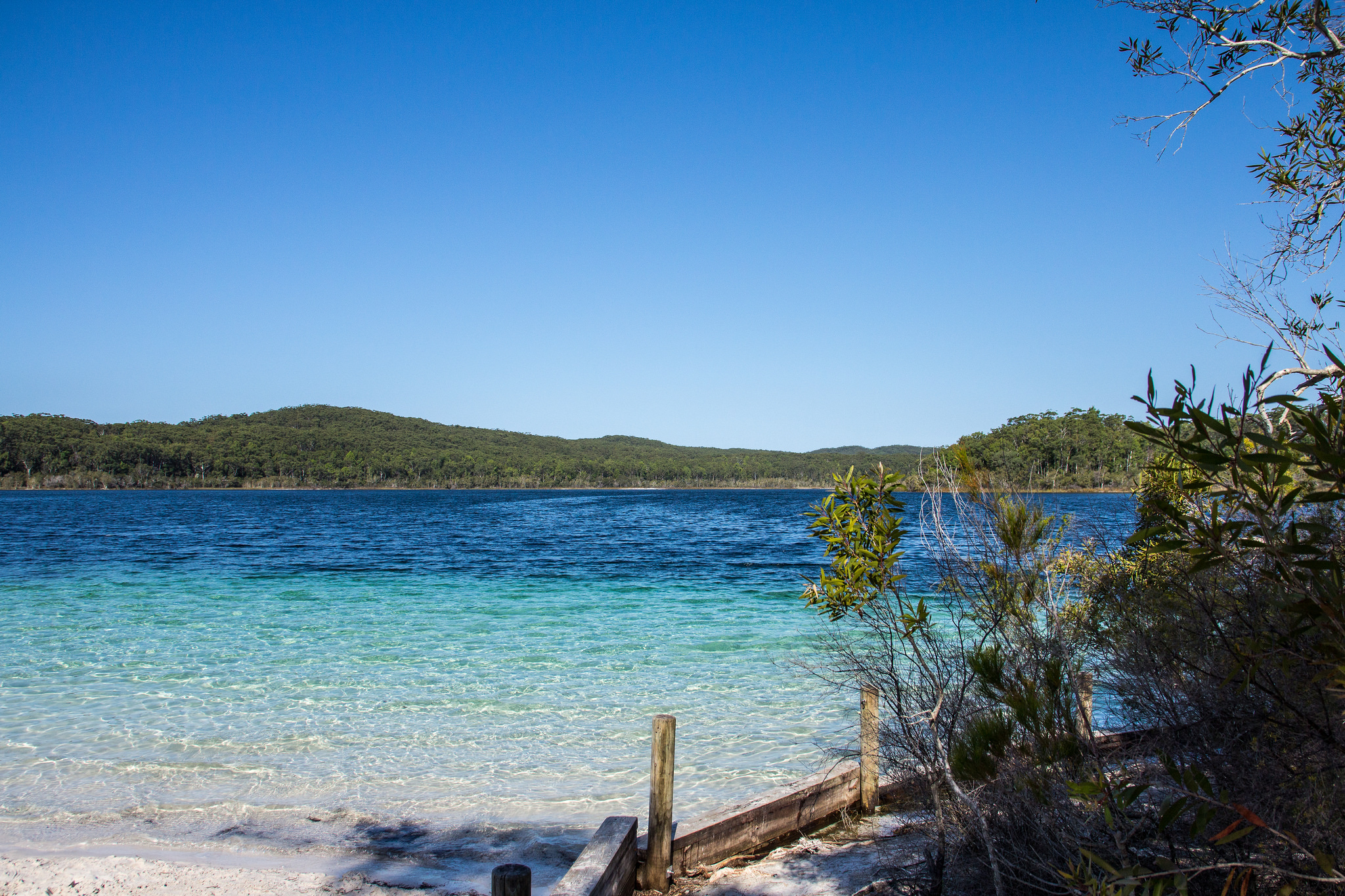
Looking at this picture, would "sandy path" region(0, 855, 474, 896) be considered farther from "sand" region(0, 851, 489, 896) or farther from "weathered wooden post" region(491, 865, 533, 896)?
"weathered wooden post" region(491, 865, 533, 896)

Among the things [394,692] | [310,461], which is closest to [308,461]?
[310,461]

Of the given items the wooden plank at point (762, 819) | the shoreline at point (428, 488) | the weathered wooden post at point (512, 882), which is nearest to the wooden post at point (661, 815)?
the wooden plank at point (762, 819)

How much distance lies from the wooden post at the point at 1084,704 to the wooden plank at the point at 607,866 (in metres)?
2.52

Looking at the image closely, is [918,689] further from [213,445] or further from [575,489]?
[213,445]

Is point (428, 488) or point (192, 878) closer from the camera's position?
point (192, 878)

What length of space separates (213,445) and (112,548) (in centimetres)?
15038

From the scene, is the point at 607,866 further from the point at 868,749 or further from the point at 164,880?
the point at 164,880

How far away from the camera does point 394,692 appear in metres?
10.6

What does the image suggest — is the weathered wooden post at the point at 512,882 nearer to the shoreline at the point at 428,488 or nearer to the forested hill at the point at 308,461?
the forested hill at the point at 308,461

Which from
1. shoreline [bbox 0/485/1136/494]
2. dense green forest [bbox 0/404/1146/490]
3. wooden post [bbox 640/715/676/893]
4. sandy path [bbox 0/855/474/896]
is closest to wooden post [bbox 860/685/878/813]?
wooden post [bbox 640/715/676/893]

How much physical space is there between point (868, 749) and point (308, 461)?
584 ft

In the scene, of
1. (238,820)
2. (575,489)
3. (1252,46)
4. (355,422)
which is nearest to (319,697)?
(238,820)

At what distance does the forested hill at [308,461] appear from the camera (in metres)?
144

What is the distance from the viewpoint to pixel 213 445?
536 ft
